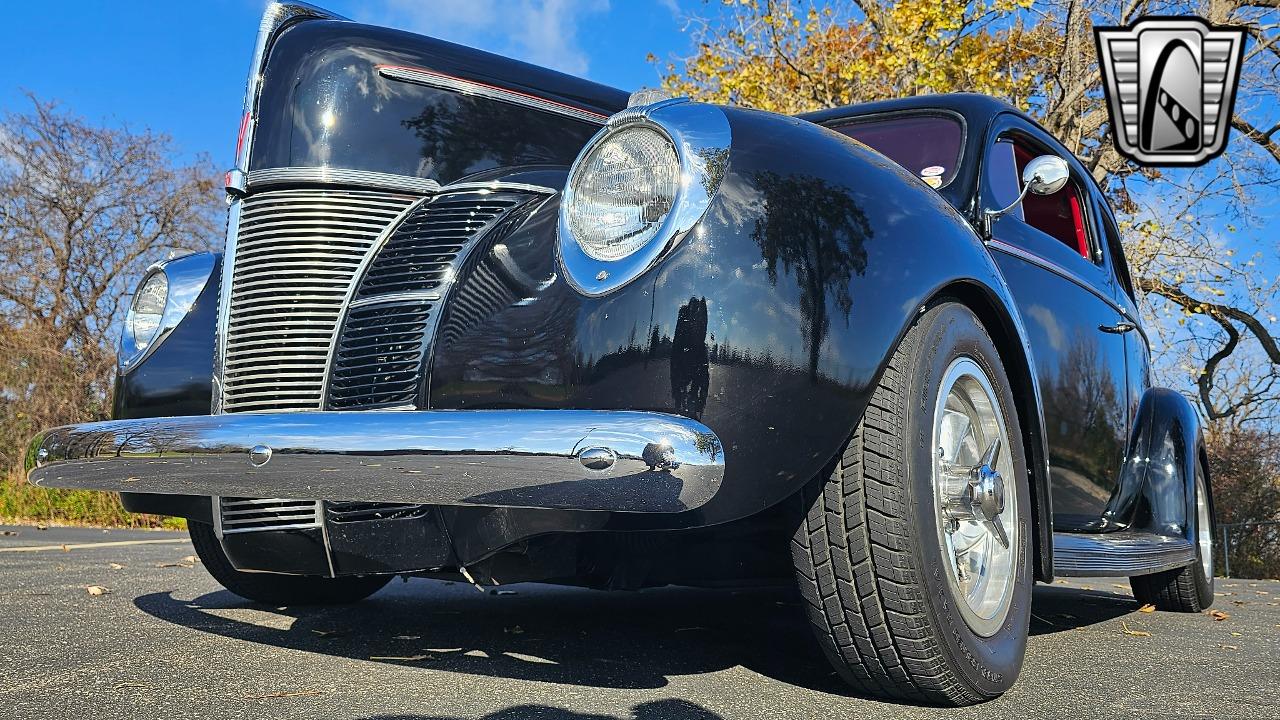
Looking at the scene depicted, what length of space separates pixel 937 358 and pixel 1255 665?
4.72ft

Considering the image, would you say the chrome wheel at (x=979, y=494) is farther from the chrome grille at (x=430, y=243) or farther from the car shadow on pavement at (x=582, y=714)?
the chrome grille at (x=430, y=243)

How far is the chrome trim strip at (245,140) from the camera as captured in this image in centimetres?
249

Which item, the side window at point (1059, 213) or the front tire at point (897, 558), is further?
the side window at point (1059, 213)

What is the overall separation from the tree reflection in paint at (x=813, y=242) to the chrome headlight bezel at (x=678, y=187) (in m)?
0.10

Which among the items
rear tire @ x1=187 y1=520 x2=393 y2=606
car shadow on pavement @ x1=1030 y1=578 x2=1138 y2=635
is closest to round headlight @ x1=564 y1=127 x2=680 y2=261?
rear tire @ x1=187 y1=520 x2=393 y2=606

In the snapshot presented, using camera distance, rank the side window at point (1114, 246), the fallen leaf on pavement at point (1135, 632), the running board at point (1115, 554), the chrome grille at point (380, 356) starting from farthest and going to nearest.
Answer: the side window at point (1114, 246) < the fallen leaf on pavement at point (1135, 632) < the running board at point (1115, 554) < the chrome grille at point (380, 356)

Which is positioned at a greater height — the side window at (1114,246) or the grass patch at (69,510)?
the side window at (1114,246)

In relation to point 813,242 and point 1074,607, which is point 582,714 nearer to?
point 813,242

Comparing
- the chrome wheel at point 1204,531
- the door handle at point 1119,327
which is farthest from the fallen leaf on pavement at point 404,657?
the chrome wheel at point 1204,531

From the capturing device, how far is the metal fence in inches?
504

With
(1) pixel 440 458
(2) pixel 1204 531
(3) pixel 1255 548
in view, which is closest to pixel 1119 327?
(2) pixel 1204 531

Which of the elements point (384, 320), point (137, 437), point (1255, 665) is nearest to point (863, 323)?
point (384, 320)

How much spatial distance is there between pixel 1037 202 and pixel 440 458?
285 centimetres

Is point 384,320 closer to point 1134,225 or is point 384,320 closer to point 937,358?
point 937,358
